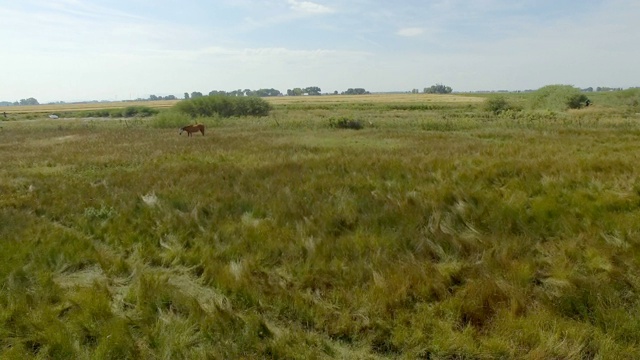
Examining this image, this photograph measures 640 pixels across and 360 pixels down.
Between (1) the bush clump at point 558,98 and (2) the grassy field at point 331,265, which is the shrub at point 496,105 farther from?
(2) the grassy field at point 331,265

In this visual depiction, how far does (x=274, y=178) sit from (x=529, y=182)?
21.3ft

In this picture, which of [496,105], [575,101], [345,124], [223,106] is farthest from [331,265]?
[575,101]

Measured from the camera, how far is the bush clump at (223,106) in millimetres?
54781

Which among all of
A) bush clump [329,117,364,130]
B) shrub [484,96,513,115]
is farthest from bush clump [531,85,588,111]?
bush clump [329,117,364,130]

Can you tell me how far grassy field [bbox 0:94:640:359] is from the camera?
12.4 ft

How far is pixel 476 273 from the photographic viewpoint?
4953 mm

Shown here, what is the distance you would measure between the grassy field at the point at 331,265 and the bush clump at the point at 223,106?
4570cm

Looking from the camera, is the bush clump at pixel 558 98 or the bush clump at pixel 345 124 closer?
the bush clump at pixel 345 124

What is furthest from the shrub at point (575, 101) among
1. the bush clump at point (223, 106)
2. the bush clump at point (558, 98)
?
the bush clump at point (223, 106)

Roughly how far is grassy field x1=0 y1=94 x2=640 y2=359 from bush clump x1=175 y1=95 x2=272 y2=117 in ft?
150

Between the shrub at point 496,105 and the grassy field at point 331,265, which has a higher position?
the shrub at point 496,105

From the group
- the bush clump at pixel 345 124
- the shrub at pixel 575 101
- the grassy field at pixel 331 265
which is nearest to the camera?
the grassy field at pixel 331 265

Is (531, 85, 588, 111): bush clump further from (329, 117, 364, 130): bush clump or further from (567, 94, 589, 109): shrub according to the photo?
(329, 117, 364, 130): bush clump

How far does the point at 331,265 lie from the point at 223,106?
55120mm
